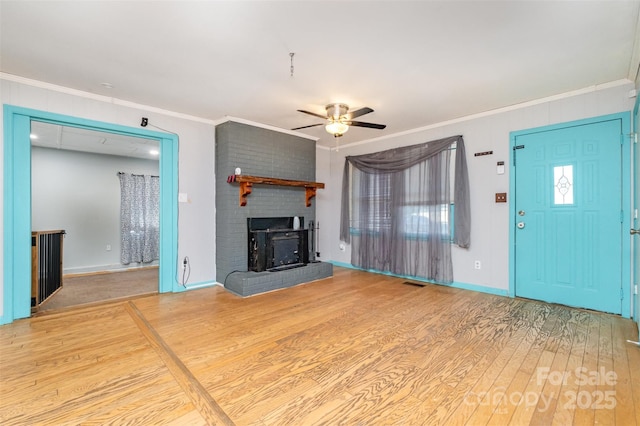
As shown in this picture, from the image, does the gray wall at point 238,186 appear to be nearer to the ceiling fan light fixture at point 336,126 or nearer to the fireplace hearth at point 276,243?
the fireplace hearth at point 276,243

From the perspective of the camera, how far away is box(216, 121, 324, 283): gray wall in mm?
4262

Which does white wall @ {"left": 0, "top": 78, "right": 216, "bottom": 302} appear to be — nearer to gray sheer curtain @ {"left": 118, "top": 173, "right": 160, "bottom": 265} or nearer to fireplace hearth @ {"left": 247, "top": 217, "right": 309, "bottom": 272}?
fireplace hearth @ {"left": 247, "top": 217, "right": 309, "bottom": 272}

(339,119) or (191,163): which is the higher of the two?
(339,119)

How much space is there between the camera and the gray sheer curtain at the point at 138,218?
19.8 ft

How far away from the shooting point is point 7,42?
2379 millimetres

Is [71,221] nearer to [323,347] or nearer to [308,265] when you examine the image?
[308,265]

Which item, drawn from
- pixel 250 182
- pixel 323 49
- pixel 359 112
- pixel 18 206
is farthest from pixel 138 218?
pixel 323 49

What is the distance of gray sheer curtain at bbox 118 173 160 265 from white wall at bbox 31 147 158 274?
0.55ft

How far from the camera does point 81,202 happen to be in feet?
18.9

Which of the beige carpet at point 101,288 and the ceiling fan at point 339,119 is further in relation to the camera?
the beige carpet at point 101,288

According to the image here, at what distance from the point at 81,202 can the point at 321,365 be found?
19.9 ft

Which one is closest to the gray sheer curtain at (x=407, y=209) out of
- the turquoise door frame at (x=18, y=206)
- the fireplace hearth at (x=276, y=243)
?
the fireplace hearth at (x=276, y=243)

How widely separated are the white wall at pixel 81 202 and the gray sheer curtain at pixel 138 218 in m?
0.17

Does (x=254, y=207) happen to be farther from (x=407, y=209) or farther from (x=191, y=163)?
(x=407, y=209)
